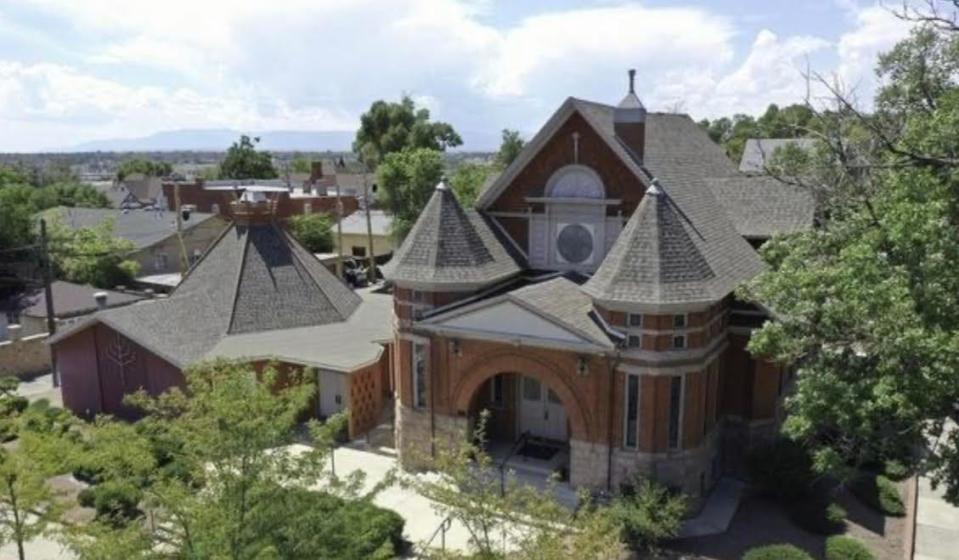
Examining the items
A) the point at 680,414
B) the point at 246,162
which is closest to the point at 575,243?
the point at 680,414

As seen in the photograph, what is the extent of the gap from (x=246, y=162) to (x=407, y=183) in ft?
189

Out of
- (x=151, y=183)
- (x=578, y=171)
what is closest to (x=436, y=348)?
(x=578, y=171)

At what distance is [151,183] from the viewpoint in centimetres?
11019

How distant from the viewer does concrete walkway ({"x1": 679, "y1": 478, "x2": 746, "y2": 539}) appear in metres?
18.8

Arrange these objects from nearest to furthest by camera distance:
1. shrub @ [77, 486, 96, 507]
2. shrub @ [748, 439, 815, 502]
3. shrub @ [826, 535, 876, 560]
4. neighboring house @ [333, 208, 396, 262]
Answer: shrub @ [826, 535, 876, 560] → shrub @ [748, 439, 815, 502] → shrub @ [77, 486, 96, 507] → neighboring house @ [333, 208, 396, 262]

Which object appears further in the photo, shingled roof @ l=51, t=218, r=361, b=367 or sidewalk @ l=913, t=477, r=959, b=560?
shingled roof @ l=51, t=218, r=361, b=367

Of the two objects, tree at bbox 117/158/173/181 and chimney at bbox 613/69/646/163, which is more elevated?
chimney at bbox 613/69/646/163

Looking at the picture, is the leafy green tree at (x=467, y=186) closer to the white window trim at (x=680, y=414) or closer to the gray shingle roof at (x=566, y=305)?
the gray shingle roof at (x=566, y=305)

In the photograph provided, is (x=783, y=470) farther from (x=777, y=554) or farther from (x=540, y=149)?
(x=540, y=149)

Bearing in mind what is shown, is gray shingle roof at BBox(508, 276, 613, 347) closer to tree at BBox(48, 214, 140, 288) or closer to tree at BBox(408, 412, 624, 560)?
tree at BBox(408, 412, 624, 560)

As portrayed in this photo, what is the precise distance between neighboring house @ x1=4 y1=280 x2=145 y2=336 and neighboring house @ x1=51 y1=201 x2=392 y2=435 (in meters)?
8.61

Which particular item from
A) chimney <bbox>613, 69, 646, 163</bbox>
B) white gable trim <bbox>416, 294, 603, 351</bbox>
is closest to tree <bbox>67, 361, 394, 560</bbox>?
white gable trim <bbox>416, 294, 603, 351</bbox>

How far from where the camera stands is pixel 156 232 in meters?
53.6

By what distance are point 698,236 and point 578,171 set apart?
430 cm
